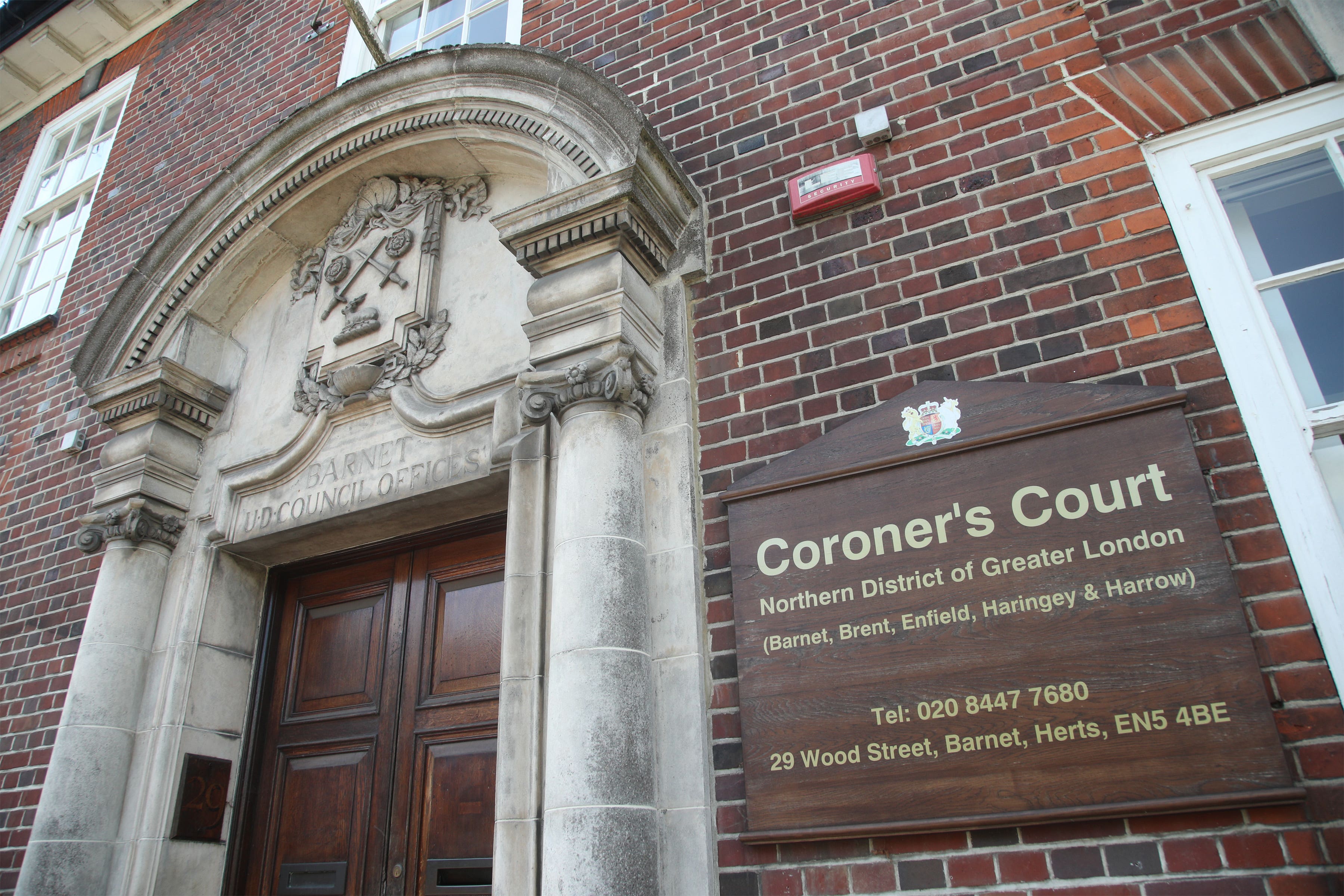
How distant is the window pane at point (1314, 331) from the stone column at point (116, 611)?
15.6ft

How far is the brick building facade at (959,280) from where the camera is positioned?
228cm

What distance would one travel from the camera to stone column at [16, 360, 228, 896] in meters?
3.75

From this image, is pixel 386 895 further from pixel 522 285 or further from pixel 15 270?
pixel 15 270

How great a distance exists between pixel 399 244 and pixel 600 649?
2.69m

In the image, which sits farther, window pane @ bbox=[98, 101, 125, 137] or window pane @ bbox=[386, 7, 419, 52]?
window pane @ bbox=[98, 101, 125, 137]

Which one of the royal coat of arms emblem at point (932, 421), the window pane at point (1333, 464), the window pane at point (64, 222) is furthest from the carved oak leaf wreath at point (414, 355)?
the window pane at point (64, 222)

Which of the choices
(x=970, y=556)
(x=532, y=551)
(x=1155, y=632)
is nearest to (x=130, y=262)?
(x=532, y=551)

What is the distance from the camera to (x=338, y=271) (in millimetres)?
4684

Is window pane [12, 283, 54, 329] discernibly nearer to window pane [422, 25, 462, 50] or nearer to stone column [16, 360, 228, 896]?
stone column [16, 360, 228, 896]

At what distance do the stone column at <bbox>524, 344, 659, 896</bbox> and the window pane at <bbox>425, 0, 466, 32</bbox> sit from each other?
3.67 meters

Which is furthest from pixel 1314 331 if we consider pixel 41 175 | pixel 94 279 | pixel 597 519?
pixel 41 175

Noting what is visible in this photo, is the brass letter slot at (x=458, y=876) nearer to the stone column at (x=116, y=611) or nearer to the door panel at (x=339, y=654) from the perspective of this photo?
the door panel at (x=339, y=654)

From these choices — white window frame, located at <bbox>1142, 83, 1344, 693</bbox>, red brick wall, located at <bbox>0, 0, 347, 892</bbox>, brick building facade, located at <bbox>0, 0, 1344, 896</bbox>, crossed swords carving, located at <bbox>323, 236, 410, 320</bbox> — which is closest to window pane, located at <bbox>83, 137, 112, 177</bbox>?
red brick wall, located at <bbox>0, 0, 347, 892</bbox>

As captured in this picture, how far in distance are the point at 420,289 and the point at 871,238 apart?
87.0 inches
